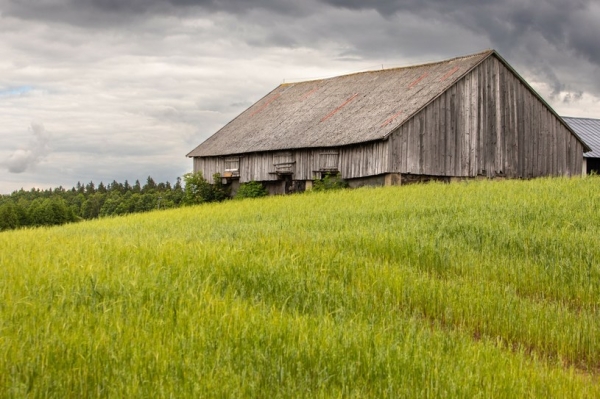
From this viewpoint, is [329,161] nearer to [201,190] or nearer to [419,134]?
[419,134]

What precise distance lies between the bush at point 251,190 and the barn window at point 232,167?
63.1 inches

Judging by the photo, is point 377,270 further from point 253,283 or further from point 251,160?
point 251,160

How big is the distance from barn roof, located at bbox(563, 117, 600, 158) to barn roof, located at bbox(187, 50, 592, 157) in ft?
41.6

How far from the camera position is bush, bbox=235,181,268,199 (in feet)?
119

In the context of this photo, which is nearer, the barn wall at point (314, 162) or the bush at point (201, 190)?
the barn wall at point (314, 162)

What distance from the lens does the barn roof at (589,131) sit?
1640 inches

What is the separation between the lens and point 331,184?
1231 inches

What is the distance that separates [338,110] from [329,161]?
13.1 ft

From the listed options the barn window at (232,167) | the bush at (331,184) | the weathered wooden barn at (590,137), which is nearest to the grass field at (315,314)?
the bush at (331,184)

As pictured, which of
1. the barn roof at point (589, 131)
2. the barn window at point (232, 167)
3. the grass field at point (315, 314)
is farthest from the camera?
the barn roof at point (589, 131)

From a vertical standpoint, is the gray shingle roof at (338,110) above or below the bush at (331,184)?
above

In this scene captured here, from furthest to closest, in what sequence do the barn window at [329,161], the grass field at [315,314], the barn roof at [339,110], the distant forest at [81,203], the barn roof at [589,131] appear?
the distant forest at [81,203]
the barn roof at [589,131]
the barn window at [329,161]
the barn roof at [339,110]
the grass field at [315,314]

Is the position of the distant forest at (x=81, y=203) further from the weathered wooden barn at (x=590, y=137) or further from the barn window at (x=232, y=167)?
the weathered wooden barn at (x=590, y=137)

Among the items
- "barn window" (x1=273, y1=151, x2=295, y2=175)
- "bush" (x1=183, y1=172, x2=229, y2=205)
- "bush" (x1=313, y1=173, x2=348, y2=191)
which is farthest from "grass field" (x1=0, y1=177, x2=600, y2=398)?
"bush" (x1=183, y1=172, x2=229, y2=205)
